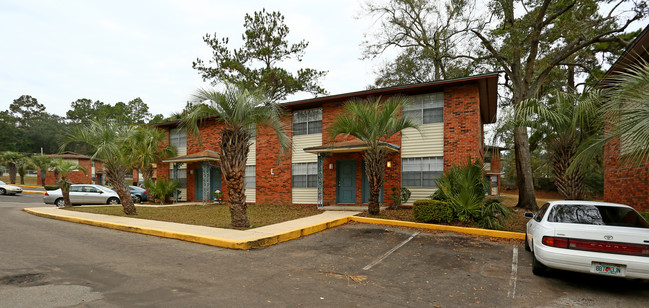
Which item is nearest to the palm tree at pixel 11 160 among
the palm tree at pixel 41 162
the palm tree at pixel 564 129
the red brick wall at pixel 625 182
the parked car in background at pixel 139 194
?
the palm tree at pixel 41 162

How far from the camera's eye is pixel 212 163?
19.7 meters

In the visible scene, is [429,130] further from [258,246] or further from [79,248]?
[79,248]

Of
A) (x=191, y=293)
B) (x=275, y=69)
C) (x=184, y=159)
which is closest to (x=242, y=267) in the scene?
(x=191, y=293)

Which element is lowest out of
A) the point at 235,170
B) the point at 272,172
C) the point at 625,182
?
the point at 625,182

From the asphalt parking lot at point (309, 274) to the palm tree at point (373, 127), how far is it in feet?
12.2

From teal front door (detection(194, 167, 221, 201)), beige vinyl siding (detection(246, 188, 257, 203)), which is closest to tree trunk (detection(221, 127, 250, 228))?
beige vinyl siding (detection(246, 188, 257, 203))

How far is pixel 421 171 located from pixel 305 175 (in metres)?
6.10

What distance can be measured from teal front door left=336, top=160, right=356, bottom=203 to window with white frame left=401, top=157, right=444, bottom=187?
8.01 feet

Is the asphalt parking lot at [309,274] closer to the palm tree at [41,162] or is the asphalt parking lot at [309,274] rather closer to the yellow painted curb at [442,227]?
the yellow painted curb at [442,227]

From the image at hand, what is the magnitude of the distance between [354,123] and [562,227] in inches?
286

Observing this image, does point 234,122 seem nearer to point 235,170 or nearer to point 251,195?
point 235,170

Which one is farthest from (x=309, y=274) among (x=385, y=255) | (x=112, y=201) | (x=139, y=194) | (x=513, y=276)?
(x=139, y=194)

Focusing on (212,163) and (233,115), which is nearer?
(233,115)

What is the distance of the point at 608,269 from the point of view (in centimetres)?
459
